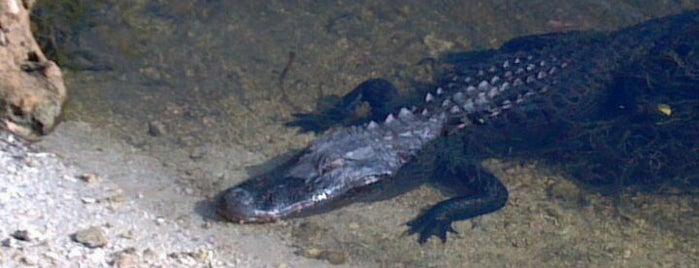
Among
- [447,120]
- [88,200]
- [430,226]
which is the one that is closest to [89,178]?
[88,200]

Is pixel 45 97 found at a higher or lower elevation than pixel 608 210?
higher

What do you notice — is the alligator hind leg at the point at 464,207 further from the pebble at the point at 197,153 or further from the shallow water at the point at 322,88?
the pebble at the point at 197,153

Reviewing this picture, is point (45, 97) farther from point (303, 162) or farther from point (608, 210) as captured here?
point (608, 210)

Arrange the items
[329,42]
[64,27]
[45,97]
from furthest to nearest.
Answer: [329,42] → [64,27] → [45,97]

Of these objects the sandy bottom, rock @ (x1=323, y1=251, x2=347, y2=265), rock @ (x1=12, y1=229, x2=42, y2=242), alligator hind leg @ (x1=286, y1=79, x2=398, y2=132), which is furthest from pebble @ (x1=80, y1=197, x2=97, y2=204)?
alligator hind leg @ (x1=286, y1=79, x2=398, y2=132)

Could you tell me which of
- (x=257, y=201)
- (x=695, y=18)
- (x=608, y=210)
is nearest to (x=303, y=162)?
(x=257, y=201)

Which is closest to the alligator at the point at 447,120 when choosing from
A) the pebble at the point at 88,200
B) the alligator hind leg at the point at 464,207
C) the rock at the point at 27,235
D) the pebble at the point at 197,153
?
the alligator hind leg at the point at 464,207

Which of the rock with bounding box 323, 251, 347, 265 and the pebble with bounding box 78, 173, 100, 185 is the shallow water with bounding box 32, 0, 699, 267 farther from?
the pebble with bounding box 78, 173, 100, 185

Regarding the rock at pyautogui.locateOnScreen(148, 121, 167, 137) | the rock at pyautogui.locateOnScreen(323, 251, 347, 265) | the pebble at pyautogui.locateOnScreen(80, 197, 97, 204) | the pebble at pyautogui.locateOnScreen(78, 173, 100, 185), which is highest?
the pebble at pyautogui.locateOnScreen(80, 197, 97, 204)
